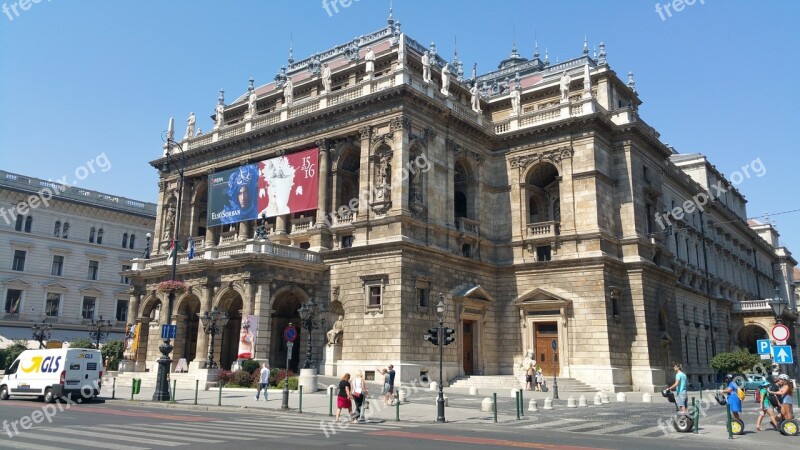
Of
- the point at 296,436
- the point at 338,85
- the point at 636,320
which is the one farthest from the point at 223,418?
the point at 338,85

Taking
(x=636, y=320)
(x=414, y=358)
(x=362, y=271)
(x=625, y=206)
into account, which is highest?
(x=625, y=206)

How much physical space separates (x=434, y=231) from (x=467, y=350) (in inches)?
319

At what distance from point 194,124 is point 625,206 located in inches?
1315

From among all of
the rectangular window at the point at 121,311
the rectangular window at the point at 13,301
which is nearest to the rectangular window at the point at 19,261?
the rectangular window at the point at 13,301

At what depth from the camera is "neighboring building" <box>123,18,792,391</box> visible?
119 feet

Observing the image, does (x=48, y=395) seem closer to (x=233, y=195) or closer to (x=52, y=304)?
(x=233, y=195)

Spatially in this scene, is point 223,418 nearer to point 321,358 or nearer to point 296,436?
point 296,436

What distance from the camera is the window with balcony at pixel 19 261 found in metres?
59.0

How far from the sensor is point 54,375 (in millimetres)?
25781

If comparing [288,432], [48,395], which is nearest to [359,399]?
[288,432]

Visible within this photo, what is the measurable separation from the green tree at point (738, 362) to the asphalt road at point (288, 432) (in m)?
27.0

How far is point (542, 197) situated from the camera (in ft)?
149

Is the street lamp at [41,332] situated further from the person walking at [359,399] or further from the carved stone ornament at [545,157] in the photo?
the carved stone ornament at [545,157]

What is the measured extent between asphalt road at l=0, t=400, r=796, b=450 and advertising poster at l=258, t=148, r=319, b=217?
19.8m
